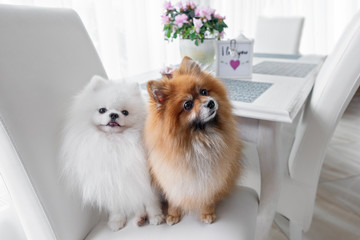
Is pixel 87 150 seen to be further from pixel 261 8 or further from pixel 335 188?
pixel 261 8

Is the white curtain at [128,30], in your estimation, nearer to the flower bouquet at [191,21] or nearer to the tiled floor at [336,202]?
the flower bouquet at [191,21]

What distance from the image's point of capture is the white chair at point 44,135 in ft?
1.98

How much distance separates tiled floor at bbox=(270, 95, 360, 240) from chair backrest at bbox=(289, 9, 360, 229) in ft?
1.38

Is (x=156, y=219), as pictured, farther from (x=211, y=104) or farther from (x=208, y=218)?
(x=211, y=104)

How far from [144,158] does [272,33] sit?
2383mm

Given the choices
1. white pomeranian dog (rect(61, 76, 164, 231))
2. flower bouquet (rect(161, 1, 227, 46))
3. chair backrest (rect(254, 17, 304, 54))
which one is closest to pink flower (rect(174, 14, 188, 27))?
flower bouquet (rect(161, 1, 227, 46))

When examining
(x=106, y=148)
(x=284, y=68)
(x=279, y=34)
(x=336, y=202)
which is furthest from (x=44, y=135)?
(x=279, y=34)

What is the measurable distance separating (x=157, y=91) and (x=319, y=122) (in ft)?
2.33

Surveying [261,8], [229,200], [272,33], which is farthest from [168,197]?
[261,8]

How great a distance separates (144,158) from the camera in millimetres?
696

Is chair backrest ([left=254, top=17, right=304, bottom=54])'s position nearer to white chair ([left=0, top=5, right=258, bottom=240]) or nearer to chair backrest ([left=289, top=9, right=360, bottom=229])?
chair backrest ([left=289, top=9, right=360, bottom=229])

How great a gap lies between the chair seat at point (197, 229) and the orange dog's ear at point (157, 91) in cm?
37

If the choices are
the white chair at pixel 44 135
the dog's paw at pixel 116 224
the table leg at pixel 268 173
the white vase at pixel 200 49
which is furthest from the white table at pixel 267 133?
the dog's paw at pixel 116 224

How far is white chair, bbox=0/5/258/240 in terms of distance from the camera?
60cm
